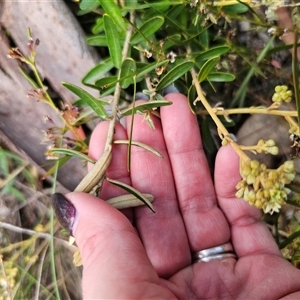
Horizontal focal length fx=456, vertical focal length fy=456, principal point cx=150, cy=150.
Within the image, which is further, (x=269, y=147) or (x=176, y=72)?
(x=176, y=72)

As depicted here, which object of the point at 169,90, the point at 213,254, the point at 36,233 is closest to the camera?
the point at 213,254

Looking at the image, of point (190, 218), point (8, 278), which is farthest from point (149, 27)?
point (8, 278)

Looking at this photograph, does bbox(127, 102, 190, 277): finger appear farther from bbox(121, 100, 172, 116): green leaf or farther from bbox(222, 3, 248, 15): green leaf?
bbox(222, 3, 248, 15): green leaf

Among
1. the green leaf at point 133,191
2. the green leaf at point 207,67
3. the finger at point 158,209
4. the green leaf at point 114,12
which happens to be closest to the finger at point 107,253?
the green leaf at point 133,191

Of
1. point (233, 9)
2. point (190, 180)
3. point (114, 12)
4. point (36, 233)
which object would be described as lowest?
point (36, 233)

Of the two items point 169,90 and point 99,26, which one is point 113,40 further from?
point 169,90

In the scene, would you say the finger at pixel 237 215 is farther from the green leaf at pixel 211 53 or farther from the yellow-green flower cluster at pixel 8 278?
the yellow-green flower cluster at pixel 8 278
